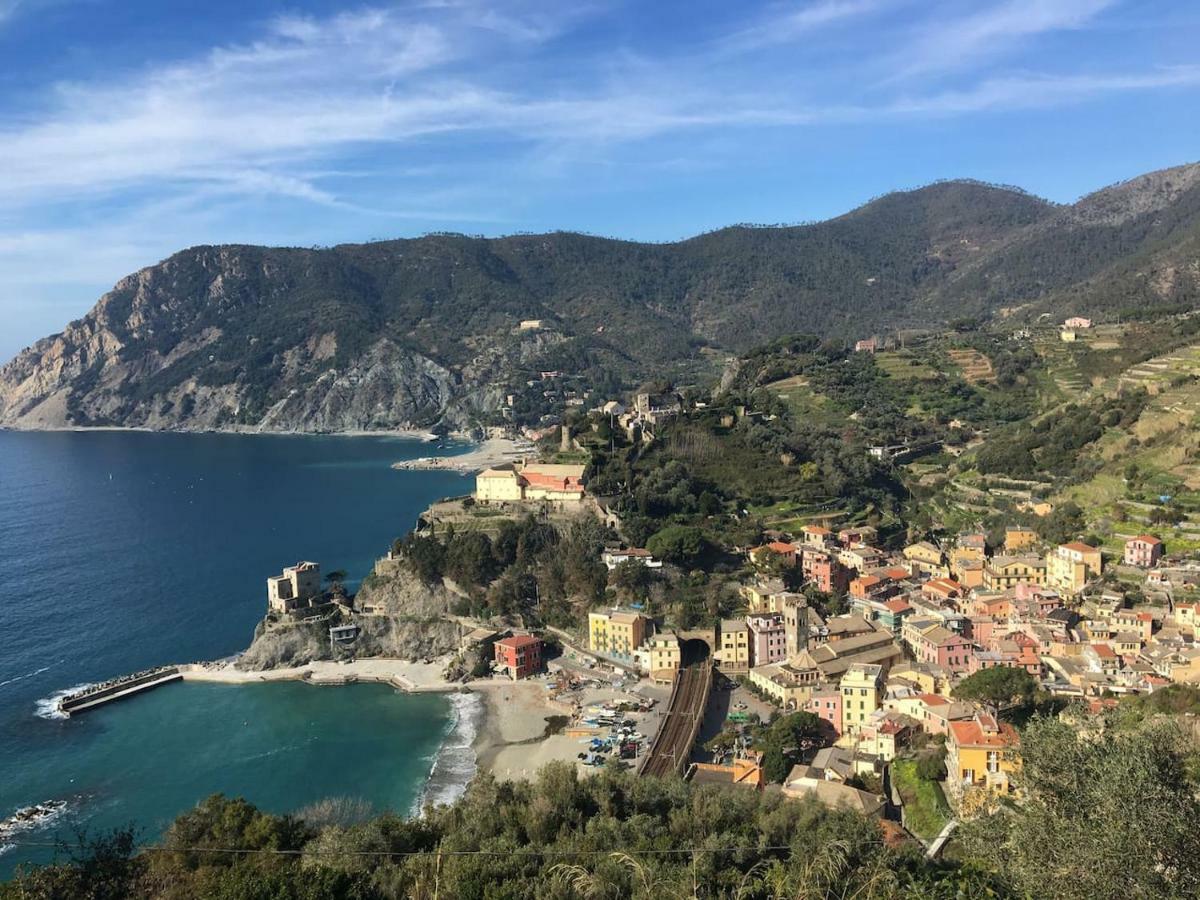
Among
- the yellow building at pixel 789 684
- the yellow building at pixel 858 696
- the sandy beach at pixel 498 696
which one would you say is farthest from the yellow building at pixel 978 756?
the sandy beach at pixel 498 696

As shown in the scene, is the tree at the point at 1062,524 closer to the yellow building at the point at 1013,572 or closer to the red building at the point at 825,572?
the yellow building at the point at 1013,572

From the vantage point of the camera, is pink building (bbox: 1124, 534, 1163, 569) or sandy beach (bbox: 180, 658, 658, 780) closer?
sandy beach (bbox: 180, 658, 658, 780)

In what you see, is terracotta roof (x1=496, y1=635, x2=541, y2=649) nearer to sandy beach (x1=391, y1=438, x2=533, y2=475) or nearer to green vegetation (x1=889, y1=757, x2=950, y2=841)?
green vegetation (x1=889, y1=757, x2=950, y2=841)

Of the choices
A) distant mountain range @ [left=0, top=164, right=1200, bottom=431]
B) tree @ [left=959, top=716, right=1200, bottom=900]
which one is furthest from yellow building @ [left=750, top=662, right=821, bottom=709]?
distant mountain range @ [left=0, top=164, right=1200, bottom=431]

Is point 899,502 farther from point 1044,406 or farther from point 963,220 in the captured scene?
point 963,220

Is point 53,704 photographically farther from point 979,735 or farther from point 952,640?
point 952,640

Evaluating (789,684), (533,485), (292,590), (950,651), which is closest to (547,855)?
(789,684)
